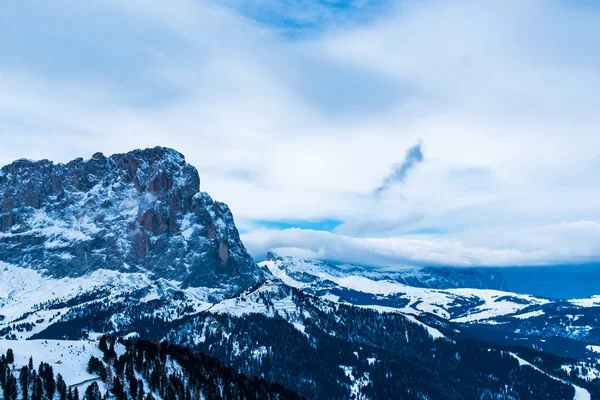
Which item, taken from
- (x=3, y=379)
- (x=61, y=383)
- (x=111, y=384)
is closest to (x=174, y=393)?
(x=111, y=384)

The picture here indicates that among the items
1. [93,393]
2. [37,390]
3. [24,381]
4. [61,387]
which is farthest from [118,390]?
[24,381]

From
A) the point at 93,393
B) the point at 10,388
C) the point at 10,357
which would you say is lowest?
the point at 93,393

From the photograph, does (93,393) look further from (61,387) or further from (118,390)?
(61,387)

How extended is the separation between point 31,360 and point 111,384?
2203 cm

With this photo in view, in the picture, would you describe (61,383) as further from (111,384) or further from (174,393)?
(174,393)

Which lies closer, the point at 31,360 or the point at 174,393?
the point at 31,360

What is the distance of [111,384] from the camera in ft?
621

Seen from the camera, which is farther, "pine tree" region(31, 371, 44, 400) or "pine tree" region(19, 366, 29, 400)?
"pine tree" region(19, 366, 29, 400)

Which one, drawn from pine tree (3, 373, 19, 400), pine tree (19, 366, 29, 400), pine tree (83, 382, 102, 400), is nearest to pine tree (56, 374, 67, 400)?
pine tree (83, 382, 102, 400)

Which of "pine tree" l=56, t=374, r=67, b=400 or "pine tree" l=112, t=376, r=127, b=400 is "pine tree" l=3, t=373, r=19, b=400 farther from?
"pine tree" l=112, t=376, r=127, b=400

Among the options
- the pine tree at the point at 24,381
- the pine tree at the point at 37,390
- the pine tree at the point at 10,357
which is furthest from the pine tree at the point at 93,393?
the pine tree at the point at 10,357

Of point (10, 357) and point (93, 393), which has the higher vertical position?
point (10, 357)

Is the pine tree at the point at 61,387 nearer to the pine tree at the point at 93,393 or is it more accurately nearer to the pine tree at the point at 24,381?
the pine tree at the point at 93,393

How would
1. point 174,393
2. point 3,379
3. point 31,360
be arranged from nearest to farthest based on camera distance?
point 3,379 < point 31,360 < point 174,393
